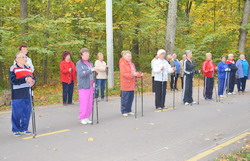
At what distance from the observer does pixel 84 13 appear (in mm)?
16500

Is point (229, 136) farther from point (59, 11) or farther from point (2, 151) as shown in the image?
point (59, 11)

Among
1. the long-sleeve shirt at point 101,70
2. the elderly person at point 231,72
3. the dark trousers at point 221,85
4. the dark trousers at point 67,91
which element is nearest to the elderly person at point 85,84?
the dark trousers at point 67,91

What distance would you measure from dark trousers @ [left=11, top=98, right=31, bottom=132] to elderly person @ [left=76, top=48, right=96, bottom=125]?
5.10ft

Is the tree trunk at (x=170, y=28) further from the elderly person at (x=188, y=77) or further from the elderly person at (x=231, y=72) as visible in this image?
the elderly person at (x=188, y=77)

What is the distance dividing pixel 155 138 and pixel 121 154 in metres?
1.33

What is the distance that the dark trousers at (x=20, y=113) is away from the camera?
6395 millimetres

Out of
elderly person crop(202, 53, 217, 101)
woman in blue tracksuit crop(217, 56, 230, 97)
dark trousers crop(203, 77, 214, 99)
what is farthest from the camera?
woman in blue tracksuit crop(217, 56, 230, 97)

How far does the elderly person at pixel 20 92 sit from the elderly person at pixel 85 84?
4.91 feet

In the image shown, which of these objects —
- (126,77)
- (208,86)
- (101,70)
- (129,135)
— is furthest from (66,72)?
(208,86)

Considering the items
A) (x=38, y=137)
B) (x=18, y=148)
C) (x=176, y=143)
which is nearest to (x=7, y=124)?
(x=38, y=137)

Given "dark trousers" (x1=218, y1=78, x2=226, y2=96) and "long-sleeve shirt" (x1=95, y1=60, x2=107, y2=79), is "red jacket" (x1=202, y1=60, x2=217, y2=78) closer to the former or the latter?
"dark trousers" (x1=218, y1=78, x2=226, y2=96)

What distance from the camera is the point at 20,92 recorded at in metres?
6.45

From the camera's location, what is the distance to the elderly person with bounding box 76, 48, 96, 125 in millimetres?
7613

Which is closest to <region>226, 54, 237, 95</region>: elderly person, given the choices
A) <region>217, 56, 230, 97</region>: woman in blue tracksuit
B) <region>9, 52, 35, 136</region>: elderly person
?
<region>217, 56, 230, 97</region>: woman in blue tracksuit
